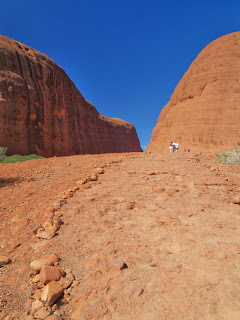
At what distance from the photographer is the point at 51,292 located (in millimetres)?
2016

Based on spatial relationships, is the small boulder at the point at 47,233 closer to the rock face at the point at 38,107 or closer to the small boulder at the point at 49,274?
the small boulder at the point at 49,274

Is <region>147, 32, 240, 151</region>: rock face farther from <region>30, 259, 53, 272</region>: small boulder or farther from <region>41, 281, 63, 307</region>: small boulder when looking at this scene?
<region>41, 281, 63, 307</region>: small boulder

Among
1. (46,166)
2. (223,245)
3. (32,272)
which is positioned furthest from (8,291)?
(46,166)

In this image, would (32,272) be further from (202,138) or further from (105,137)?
(105,137)

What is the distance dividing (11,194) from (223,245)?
4515 mm

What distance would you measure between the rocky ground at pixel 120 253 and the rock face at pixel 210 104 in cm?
1851

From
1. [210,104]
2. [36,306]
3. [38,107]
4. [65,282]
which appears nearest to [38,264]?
[65,282]

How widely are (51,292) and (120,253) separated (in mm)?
903

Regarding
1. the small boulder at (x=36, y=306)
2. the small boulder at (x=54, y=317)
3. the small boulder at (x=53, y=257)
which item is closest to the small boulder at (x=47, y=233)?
the small boulder at (x=53, y=257)

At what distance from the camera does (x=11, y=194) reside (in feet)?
16.7

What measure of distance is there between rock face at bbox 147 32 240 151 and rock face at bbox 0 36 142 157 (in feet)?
35.8

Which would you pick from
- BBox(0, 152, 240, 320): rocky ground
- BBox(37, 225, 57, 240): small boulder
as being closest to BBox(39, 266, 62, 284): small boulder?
BBox(0, 152, 240, 320): rocky ground

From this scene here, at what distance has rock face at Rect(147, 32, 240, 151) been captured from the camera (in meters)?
21.9

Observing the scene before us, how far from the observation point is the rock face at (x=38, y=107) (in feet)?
55.4
